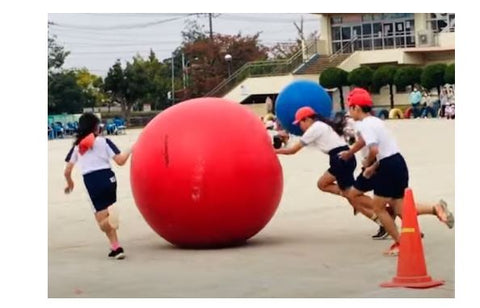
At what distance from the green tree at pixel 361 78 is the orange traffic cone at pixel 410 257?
3396 cm

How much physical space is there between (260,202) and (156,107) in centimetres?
2950

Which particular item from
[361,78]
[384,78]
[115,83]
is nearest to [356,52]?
[361,78]

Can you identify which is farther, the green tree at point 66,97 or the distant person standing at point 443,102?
the distant person standing at point 443,102

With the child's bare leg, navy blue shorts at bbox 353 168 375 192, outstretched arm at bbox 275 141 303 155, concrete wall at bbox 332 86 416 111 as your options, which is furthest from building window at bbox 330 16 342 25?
navy blue shorts at bbox 353 168 375 192

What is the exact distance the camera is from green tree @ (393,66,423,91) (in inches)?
1614

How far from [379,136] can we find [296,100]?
606 cm

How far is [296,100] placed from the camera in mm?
15680

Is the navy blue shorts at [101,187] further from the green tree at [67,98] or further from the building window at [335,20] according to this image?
the building window at [335,20]

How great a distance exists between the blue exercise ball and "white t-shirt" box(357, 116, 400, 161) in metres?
5.35

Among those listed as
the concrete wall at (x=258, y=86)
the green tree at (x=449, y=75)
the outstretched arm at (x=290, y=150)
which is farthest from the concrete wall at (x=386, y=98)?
the outstretched arm at (x=290, y=150)

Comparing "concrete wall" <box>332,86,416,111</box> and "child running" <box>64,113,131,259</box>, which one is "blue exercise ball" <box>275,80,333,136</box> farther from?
"concrete wall" <box>332,86,416,111</box>

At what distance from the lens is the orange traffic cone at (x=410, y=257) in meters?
8.16

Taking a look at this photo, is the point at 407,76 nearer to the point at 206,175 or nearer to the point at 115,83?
the point at 115,83

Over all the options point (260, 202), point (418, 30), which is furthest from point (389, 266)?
point (418, 30)
